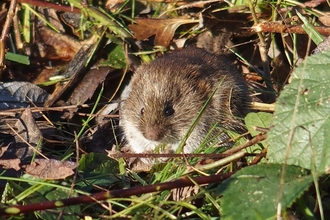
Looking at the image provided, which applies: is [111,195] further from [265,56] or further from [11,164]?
[265,56]

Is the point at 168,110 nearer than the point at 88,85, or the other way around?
the point at 168,110

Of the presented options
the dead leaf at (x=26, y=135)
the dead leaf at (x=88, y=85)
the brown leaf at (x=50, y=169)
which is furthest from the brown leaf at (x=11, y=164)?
the dead leaf at (x=88, y=85)

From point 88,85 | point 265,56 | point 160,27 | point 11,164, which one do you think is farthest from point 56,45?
point 11,164

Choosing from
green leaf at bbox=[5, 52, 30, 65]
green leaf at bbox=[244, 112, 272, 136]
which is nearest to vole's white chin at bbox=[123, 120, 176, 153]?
green leaf at bbox=[244, 112, 272, 136]

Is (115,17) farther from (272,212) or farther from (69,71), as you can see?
(272,212)

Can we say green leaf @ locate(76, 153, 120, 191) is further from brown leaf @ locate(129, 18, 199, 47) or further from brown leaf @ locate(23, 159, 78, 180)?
brown leaf @ locate(129, 18, 199, 47)

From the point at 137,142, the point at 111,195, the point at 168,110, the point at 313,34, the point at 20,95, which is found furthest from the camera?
the point at 20,95

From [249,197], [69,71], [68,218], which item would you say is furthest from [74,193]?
[69,71]
